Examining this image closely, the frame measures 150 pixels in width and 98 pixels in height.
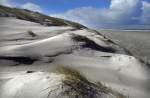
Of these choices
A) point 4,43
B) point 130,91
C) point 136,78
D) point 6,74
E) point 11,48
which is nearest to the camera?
point 6,74

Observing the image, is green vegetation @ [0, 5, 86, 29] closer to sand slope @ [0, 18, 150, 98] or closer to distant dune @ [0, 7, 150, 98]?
distant dune @ [0, 7, 150, 98]

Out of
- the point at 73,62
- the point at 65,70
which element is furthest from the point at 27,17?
the point at 65,70

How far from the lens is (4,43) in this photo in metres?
14.9

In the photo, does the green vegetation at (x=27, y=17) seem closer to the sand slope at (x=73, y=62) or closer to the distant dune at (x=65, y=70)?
the distant dune at (x=65, y=70)

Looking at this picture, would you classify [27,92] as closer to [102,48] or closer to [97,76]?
[97,76]

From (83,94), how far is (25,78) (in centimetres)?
182

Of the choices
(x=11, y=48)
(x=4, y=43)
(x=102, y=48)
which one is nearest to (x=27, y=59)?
(x=11, y=48)

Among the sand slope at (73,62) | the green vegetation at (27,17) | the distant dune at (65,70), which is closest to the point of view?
the distant dune at (65,70)

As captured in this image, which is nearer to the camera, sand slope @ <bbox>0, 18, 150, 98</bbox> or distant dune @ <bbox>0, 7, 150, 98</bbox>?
distant dune @ <bbox>0, 7, 150, 98</bbox>

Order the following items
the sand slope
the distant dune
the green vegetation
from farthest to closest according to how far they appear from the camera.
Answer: the green vegetation → the sand slope → the distant dune

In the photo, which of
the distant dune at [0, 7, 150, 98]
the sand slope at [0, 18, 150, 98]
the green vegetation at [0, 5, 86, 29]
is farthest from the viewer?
the green vegetation at [0, 5, 86, 29]

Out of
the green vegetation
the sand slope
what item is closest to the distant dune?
the sand slope

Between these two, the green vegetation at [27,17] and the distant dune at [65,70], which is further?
the green vegetation at [27,17]

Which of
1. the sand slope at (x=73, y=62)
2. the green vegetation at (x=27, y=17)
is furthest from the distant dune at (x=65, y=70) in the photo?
the green vegetation at (x=27, y=17)
